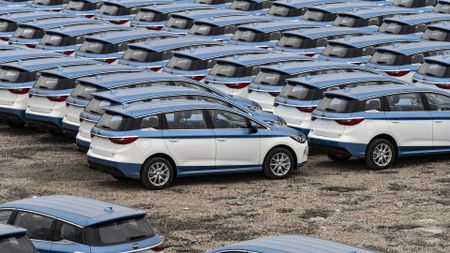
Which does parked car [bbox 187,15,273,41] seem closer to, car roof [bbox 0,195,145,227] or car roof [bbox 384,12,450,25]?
car roof [bbox 384,12,450,25]

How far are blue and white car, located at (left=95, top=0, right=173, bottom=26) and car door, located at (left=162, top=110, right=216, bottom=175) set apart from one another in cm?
Answer: 1523

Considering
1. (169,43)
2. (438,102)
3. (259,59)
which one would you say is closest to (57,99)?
(259,59)

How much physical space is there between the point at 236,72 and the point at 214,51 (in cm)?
163

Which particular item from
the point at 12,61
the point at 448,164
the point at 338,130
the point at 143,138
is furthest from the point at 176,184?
the point at 12,61

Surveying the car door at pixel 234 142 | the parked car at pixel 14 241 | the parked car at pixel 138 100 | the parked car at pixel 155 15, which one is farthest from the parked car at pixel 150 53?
the parked car at pixel 14 241

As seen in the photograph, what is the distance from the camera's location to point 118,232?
1362cm

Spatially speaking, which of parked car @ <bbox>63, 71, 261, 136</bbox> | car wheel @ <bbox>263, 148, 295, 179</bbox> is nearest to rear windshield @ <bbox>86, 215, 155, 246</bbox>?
car wheel @ <bbox>263, 148, 295, 179</bbox>

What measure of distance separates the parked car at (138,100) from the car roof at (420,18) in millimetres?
9396

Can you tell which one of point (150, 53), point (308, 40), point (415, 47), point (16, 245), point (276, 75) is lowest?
point (16, 245)

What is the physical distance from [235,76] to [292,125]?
2734mm

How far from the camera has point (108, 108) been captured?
20.4 meters

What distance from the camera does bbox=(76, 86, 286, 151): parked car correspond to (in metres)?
21.4

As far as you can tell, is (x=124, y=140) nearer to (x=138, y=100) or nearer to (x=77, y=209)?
(x=138, y=100)

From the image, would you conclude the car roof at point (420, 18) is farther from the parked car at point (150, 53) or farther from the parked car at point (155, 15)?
the parked car at point (155, 15)
